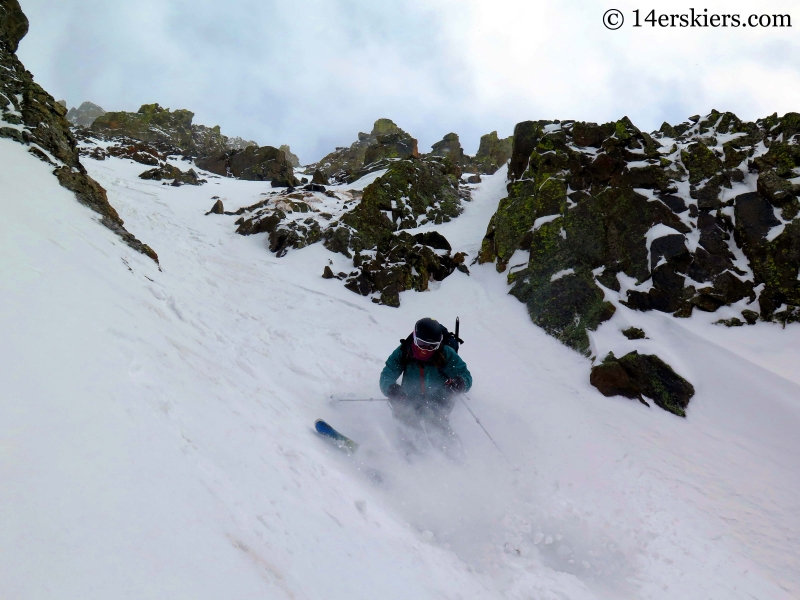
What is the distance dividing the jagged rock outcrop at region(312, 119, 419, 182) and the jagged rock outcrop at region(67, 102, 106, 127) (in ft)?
221

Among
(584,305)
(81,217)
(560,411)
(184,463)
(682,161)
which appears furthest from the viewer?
(682,161)

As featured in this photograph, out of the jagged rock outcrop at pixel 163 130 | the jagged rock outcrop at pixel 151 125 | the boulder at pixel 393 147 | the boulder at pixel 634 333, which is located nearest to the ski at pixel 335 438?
the boulder at pixel 634 333

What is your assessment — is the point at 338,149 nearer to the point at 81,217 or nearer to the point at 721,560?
the point at 81,217

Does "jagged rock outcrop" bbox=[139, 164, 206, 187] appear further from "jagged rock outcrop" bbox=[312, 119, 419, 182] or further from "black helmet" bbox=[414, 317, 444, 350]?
"black helmet" bbox=[414, 317, 444, 350]

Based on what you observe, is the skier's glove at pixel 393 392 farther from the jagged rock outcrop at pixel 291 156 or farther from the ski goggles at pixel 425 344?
the jagged rock outcrop at pixel 291 156

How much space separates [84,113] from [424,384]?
12063 cm

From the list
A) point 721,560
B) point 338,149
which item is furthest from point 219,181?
point 721,560

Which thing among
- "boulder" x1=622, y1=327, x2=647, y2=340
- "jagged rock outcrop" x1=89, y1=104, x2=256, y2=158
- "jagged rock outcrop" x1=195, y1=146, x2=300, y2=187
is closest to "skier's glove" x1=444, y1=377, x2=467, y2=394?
"boulder" x1=622, y1=327, x2=647, y2=340

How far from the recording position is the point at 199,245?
16.8 metres

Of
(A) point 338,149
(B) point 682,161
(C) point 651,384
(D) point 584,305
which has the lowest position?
(C) point 651,384

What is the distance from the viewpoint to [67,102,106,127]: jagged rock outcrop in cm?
8636

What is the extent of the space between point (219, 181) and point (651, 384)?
37319mm

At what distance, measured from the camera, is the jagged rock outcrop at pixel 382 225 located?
15.6m

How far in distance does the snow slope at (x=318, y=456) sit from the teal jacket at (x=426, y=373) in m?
0.91
